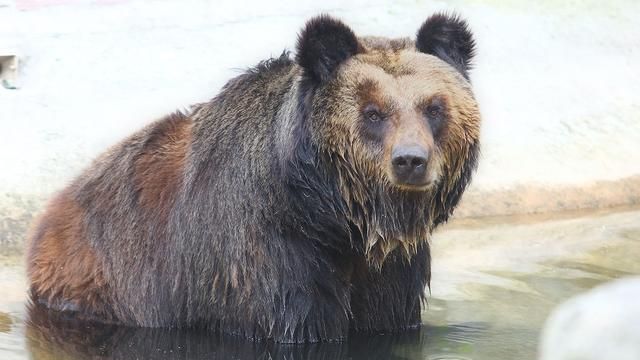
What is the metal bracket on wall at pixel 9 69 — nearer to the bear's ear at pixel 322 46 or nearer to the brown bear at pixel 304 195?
the brown bear at pixel 304 195

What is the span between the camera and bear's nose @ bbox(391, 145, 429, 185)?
620 cm

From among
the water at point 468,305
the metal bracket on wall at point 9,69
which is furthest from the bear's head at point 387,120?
the metal bracket on wall at point 9,69

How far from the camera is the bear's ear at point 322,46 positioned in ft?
21.7

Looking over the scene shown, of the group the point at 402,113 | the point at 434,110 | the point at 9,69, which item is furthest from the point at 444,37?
the point at 9,69

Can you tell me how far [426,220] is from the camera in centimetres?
676

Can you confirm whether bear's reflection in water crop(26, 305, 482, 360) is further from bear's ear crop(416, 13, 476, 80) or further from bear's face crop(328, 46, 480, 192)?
bear's ear crop(416, 13, 476, 80)

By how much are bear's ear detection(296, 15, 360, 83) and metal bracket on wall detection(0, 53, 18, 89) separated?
4610 mm

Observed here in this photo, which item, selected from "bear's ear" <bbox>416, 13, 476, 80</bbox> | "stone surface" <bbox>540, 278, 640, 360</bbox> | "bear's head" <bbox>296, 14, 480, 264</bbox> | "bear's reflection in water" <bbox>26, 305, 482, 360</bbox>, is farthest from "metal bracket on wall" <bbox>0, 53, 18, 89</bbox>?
"stone surface" <bbox>540, 278, 640, 360</bbox>

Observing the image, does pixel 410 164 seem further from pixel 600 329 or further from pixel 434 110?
pixel 600 329

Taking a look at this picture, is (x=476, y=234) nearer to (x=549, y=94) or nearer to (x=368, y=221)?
(x=549, y=94)

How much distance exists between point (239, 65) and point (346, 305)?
179 inches

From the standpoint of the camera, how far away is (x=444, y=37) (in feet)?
22.4

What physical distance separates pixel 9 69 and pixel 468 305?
4.85 meters

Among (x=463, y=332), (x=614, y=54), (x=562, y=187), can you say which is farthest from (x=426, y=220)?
(x=614, y=54)
